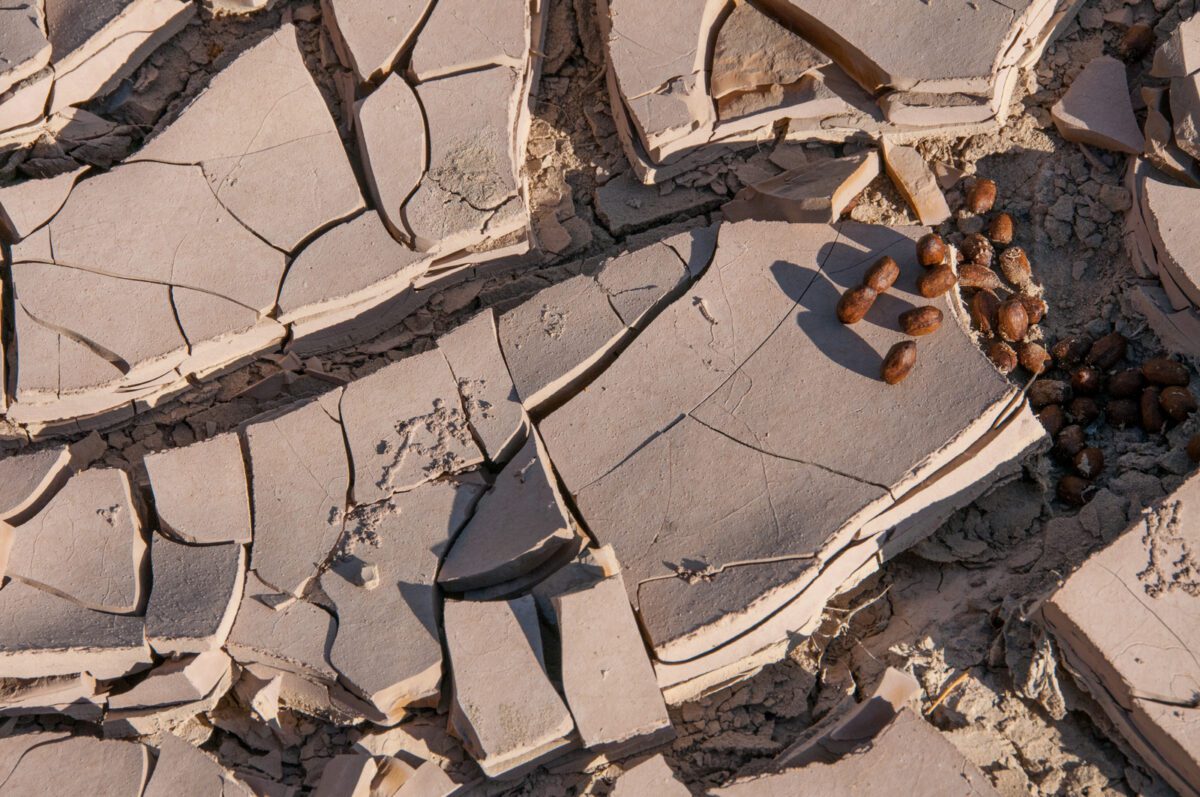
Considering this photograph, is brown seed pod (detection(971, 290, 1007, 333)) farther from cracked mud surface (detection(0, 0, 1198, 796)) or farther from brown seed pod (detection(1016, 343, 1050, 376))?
cracked mud surface (detection(0, 0, 1198, 796))

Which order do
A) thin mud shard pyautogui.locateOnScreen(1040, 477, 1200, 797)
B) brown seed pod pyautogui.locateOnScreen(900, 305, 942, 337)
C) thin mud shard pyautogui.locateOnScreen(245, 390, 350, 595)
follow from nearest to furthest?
thin mud shard pyautogui.locateOnScreen(1040, 477, 1200, 797), thin mud shard pyautogui.locateOnScreen(245, 390, 350, 595), brown seed pod pyautogui.locateOnScreen(900, 305, 942, 337)

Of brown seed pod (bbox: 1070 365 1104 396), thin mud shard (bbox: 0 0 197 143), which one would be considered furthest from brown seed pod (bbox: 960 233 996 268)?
thin mud shard (bbox: 0 0 197 143)

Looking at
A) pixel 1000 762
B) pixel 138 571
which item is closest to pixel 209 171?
pixel 138 571

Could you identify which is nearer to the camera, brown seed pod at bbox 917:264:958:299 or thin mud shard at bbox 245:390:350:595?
thin mud shard at bbox 245:390:350:595

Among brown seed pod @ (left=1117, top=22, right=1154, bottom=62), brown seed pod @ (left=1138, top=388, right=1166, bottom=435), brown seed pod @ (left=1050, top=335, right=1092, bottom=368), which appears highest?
brown seed pod @ (left=1117, top=22, right=1154, bottom=62)

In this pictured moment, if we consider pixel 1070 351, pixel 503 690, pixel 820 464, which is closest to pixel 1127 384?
pixel 1070 351

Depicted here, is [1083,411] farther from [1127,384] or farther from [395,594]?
[395,594]
